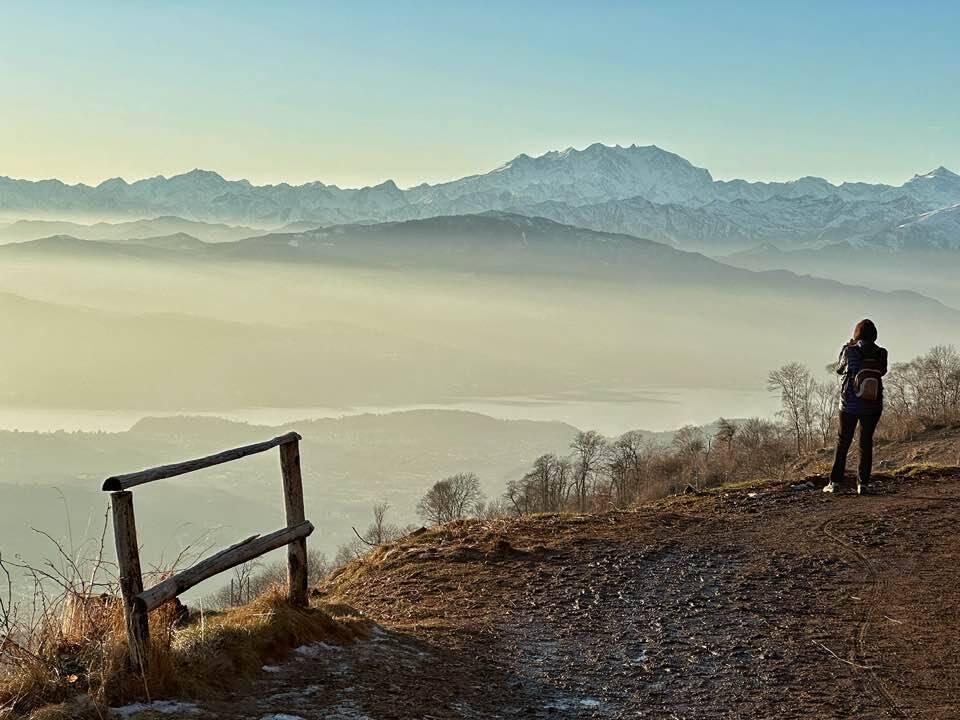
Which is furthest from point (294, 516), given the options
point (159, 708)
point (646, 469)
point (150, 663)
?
point (646, 469)

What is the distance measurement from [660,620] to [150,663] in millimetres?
4915

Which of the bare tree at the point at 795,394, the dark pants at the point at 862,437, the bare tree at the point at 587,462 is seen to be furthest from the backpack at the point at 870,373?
the bare tree at the point at 587,462

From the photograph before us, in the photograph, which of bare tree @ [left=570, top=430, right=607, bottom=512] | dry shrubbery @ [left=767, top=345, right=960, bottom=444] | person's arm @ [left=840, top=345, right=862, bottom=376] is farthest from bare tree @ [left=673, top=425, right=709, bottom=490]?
person's arm @ [left=840, top=345, right=862, bottom=376]

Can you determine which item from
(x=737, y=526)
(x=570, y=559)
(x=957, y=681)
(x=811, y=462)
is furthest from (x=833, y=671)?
(x=811, y=462)

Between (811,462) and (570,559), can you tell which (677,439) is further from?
(570,559)

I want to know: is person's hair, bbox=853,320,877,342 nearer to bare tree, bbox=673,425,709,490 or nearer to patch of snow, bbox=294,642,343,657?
patch of snow, bbox=294,642,343,657

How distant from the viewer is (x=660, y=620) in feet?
26.2

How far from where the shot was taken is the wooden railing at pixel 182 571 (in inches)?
206

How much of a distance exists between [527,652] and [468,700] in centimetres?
128

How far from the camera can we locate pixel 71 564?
5.80 meters

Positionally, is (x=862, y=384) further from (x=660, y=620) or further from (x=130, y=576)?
(x=130, y=576)

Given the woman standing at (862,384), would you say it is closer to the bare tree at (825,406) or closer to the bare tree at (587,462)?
the bare tree at (825,406)

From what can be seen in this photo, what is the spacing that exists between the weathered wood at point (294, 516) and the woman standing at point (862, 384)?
8873 millimetres

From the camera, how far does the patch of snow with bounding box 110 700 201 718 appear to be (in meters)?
4.88
